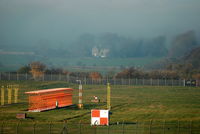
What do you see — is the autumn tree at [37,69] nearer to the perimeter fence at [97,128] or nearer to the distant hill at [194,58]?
the distant hill at [194,58]

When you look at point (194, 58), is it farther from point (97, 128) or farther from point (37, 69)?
point (97, 128)

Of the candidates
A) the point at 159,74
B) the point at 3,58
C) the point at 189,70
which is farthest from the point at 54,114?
the point at 3,58

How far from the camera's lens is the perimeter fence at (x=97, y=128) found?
21.5m

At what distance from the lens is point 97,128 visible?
2292 cm

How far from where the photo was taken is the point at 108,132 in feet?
69.1

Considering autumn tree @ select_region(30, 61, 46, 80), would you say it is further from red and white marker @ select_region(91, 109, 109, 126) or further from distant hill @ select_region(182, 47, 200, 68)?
red and white marker @ select_region(91, 109, 109, 126)

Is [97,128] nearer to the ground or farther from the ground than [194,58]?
nearer to the ground

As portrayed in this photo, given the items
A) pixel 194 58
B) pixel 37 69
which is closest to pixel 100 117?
pixel 37 69

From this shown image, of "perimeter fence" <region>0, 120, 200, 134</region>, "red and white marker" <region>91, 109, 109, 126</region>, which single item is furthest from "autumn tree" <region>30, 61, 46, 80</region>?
"red and white marker" <region>91, 109, 109, 126</region>

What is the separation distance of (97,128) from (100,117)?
87cm

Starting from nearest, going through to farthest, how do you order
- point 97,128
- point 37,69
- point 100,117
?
point 97,128
point 100,117
point 37,69

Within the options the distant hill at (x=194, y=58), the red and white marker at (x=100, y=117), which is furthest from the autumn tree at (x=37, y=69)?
the red and white marker at (x=100, y=117)

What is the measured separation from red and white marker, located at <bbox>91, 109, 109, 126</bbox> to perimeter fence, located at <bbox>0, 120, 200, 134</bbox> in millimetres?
355

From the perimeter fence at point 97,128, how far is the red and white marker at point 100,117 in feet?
1.17
